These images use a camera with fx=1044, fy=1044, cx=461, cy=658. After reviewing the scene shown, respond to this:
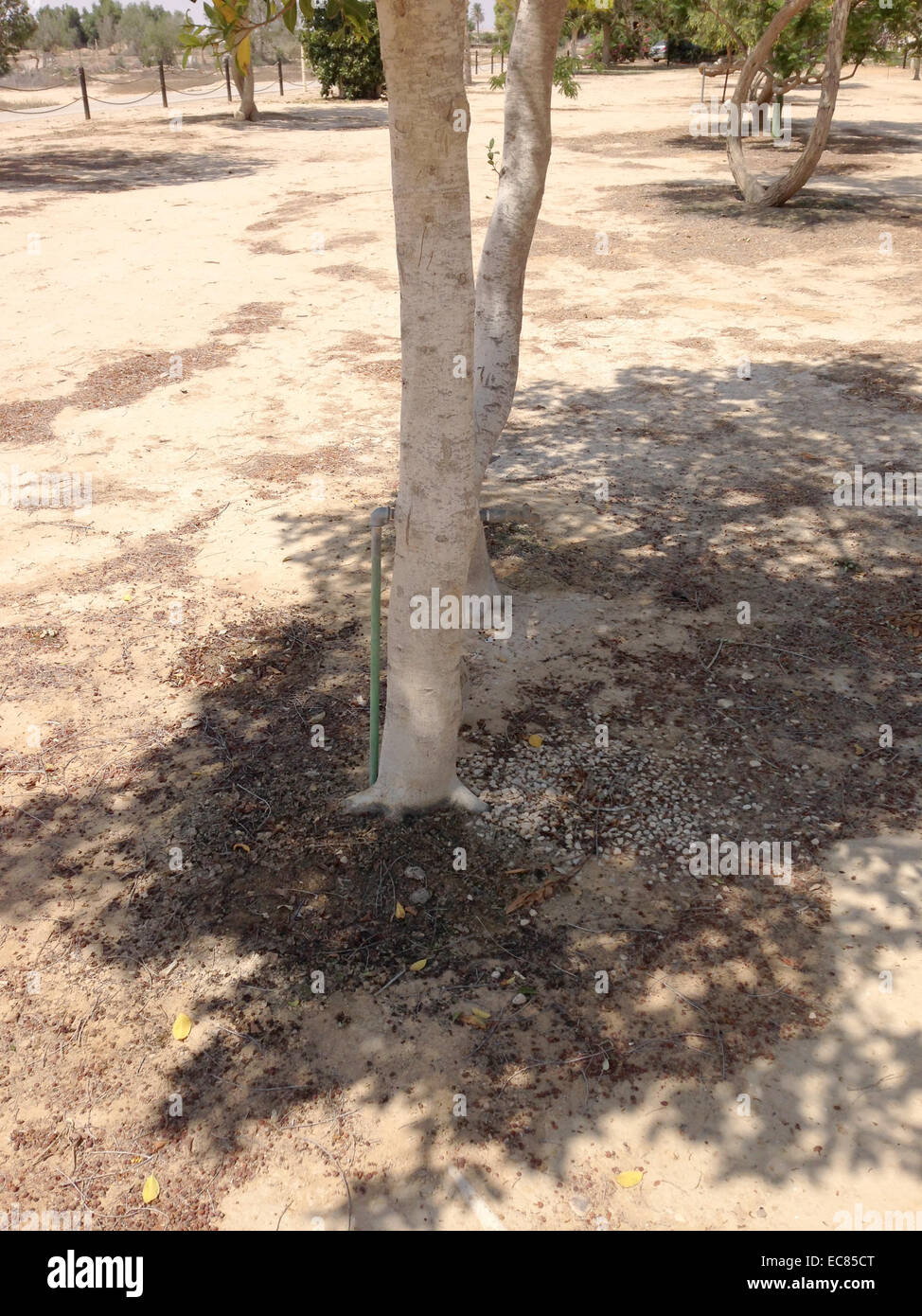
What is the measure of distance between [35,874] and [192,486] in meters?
4.24

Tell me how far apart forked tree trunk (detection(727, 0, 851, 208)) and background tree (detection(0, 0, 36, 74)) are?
635 inches

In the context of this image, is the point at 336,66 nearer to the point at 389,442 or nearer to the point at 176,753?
the point at 389,442

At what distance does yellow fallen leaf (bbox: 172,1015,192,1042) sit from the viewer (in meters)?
3.70

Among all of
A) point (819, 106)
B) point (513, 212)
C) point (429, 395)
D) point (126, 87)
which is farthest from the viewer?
point (126, 87)

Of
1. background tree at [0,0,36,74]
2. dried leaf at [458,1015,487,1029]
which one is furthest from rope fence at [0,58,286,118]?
dried leaf at [458,1015,487,1029]

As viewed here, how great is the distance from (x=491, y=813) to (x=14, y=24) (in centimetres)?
2551

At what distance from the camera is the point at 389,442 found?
28.6 ft

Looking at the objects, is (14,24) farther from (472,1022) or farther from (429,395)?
(472,1022)

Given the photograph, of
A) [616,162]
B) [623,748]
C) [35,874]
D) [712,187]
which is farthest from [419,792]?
[616,162]

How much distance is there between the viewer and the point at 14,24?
23.0 metres

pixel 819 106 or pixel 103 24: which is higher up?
pixel 103 24

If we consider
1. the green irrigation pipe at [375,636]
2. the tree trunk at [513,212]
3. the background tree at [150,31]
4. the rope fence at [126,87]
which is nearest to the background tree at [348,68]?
the rope fence at [126,87]

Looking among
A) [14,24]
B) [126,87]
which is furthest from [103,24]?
[14,24]

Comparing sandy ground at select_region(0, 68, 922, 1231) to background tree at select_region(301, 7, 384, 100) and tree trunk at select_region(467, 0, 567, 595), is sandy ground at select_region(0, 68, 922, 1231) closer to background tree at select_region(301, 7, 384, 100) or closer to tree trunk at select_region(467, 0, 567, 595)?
tree trunk at select_region(467, 0, 567, 595)
